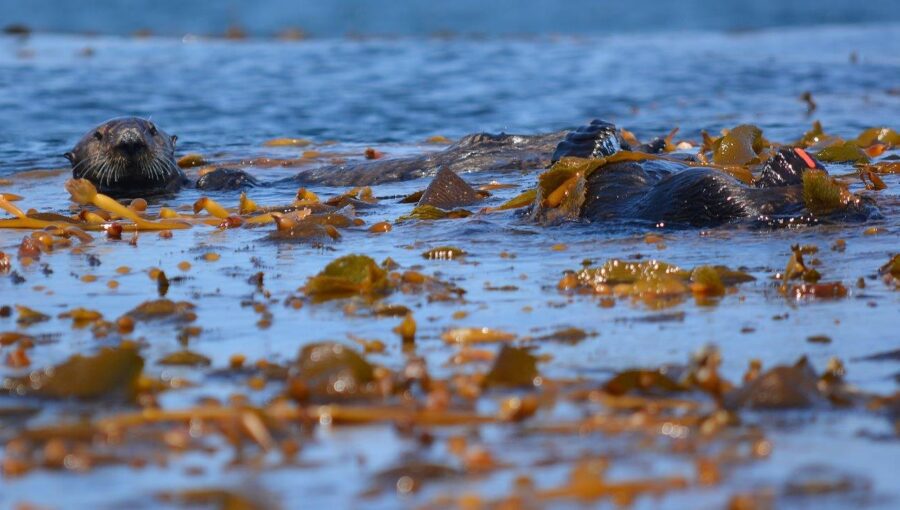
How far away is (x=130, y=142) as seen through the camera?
6.80m

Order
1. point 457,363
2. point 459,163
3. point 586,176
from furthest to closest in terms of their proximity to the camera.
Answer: point 459,163
point 586,176
point 457,363

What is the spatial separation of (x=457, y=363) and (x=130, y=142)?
419 cm

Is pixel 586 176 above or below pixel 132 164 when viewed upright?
below

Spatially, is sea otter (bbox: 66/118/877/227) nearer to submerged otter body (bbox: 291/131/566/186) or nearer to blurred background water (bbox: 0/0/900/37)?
submerged otter body (bbox: 291/131/566/186)

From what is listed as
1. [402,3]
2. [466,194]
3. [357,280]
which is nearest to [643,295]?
[357,280]

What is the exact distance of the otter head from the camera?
685 cm

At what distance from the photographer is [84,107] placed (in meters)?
11.8

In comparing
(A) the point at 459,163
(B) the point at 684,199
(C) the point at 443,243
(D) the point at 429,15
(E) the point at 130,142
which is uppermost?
(D) the point at 429,15

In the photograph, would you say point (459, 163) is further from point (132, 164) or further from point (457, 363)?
point (457, 363)

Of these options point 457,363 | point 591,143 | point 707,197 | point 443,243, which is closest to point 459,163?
point 591,143

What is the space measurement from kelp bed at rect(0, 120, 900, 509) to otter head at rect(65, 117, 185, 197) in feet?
5.93

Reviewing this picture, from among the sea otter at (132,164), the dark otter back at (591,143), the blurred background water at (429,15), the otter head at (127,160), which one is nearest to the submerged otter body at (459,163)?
the sea otter at (132,164)

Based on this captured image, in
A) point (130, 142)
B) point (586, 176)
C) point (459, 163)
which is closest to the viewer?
point (586, 176)

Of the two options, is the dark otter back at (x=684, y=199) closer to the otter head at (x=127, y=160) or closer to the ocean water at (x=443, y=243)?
the ocean water at (x=443, y=243)
